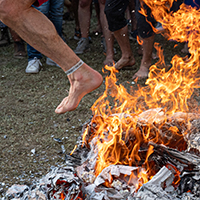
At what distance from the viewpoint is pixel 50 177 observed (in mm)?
1944

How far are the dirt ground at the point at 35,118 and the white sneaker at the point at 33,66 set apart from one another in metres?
0.09

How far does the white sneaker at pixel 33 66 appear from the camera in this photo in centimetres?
466

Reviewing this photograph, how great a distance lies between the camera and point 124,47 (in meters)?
4.23

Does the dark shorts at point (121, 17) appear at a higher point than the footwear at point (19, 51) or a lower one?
higher

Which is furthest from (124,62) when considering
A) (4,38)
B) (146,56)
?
(4,38)

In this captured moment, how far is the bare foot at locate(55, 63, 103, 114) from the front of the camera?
223cm

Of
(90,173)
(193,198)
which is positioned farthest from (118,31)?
(193,198)

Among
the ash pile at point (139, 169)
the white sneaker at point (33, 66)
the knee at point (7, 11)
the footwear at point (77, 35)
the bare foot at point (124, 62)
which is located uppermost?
the knee at point (7, 11)

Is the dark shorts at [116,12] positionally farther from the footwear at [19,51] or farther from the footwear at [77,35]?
the footwear at [77,35]

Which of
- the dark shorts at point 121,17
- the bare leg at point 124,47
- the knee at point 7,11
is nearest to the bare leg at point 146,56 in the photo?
the dark shorts at point 121,17

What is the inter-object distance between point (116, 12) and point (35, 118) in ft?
6.07

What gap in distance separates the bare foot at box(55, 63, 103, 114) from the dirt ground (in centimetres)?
65

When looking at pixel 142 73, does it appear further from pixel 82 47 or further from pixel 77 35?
pixel 77 35

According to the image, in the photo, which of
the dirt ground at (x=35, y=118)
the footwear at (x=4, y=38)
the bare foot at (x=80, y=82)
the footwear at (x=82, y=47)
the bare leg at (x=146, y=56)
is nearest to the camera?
the bare foot at (x=80, y=82)
